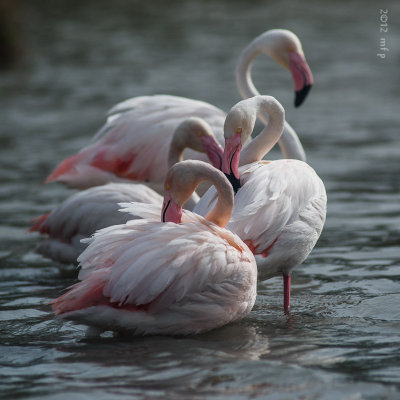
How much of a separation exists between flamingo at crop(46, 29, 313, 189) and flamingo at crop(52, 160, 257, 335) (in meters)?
2.52

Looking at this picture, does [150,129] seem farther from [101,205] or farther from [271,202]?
[271,202]

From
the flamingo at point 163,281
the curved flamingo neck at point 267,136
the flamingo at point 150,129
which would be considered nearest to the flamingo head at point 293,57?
the flamingo at point 150,129

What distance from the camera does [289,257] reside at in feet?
15.8

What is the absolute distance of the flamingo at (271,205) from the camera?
473 cm

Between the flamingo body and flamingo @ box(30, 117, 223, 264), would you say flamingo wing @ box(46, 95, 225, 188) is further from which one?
the flamingo body

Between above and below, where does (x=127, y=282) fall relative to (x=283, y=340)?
above

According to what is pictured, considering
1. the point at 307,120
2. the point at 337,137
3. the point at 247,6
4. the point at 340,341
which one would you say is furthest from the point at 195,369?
the point at 247,6

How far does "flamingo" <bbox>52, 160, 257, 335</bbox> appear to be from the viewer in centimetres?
422

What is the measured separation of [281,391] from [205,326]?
0.87 meters

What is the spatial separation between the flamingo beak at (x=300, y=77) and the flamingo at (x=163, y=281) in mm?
2705

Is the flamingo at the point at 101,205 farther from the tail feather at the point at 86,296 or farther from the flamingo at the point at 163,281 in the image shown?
the tail feather at the point at 86,296

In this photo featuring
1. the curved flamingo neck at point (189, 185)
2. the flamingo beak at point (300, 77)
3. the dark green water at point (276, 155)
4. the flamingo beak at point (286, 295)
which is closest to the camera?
the dark green water at point (276, 155)

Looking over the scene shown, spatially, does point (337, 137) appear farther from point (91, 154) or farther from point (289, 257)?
point (289, 257)

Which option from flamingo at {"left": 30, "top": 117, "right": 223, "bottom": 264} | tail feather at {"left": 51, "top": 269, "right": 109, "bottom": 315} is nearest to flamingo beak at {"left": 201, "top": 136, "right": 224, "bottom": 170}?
flamingo at {"left": 30, "top": 117, "right": 223, "bottom": 264}
